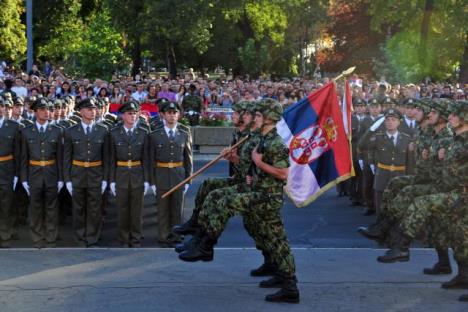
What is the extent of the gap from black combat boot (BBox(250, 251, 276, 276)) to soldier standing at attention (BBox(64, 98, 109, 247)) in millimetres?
2708

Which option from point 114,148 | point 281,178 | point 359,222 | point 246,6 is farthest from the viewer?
point 246,6

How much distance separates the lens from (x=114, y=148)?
429 inches

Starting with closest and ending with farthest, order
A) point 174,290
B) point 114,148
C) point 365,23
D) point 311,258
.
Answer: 1. point 174,290
2. point 311,258
3. point 114,148
4. point 365,23

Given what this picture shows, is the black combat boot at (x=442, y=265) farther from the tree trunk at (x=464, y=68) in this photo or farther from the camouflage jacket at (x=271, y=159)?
the tree trunk at (x=464, y=68)

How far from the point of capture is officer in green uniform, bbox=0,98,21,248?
10867 mm

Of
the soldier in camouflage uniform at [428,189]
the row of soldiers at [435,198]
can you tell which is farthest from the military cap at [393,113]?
the soldier in camouflage uniform at [428,189]

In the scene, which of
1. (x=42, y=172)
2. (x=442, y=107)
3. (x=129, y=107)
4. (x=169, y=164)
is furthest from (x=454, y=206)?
(x=42, y=172)

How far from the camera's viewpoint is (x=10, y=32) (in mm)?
Result: 39219

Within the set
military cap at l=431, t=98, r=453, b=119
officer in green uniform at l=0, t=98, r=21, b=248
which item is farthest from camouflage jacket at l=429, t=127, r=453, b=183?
officer in green uniform at l=0, t=98, r=21, b=248

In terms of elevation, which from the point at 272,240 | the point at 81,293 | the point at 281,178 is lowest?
the point at 81,293

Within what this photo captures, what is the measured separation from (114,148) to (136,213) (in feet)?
2.98

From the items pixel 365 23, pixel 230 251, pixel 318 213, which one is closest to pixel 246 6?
pixel 365 23

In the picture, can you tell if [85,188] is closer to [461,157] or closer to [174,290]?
[174,290]

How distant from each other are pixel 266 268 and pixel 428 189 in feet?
6.53
